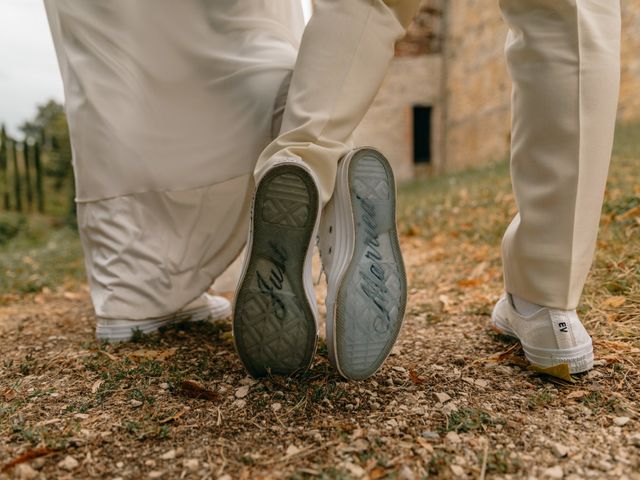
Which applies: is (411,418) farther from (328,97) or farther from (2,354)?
(2,354)

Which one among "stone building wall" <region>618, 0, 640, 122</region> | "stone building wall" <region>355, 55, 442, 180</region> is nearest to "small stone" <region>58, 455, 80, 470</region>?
"stone building wall" <region>618, 0, 640, 122</region>

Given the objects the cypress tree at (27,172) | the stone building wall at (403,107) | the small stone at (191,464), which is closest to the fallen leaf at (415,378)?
the small stone at (191,464)

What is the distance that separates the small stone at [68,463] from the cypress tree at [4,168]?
8818 millimetres

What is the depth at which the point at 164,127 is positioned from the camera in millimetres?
1672

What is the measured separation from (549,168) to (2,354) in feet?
5.20

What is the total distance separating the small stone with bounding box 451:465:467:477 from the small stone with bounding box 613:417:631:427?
14.4 inches

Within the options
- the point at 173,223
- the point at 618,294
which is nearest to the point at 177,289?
the point at 173,223

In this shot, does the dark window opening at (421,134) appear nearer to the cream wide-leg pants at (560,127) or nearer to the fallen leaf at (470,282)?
the fallen leaf at (470,282)

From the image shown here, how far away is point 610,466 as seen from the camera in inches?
36.5

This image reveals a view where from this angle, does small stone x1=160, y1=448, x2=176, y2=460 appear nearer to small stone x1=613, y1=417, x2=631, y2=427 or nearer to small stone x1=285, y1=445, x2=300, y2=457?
small stone x1=285, y1=445, x2=300, y2=457

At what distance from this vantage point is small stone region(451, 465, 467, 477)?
92 centimetres

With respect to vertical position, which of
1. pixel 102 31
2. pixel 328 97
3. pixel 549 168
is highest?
pixel 102 31

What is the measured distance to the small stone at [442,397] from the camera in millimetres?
1171

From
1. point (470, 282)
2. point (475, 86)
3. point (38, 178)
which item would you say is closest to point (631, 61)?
point (475, 86)
